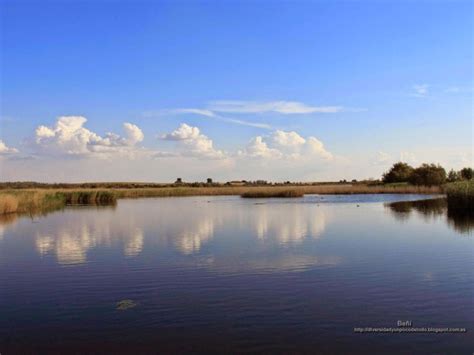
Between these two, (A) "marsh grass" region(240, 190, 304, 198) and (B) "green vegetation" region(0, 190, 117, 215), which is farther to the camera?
(A) "marsh grass" region(240, 190, 304, 198)

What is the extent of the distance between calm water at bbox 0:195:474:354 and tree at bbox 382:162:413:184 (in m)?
64.1

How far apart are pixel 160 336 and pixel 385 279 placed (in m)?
→ 6.05

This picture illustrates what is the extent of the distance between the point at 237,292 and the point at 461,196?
23.3 metres

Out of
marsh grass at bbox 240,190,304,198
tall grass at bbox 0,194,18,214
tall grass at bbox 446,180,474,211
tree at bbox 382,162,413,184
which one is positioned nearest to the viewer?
tall grass at bbox 446,180,474,211

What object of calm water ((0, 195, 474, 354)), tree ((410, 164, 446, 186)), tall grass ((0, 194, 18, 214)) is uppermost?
tree ((410, 164, 446, 186))

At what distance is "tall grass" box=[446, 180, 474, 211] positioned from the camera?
28.5 meters

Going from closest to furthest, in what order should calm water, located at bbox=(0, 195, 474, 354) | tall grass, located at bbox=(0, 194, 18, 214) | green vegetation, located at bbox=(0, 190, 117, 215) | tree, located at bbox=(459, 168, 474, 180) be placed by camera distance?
calm water, located at bbox=(0, 195, 474, 354)
tall grass, located at bbox=(0, 194, 18, 214)
green vegetation, located at bbox=(0, 190, 117, 215)
tree, located at bbox=(459, 168, 474, 180)

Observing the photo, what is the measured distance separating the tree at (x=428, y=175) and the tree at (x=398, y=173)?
388cm

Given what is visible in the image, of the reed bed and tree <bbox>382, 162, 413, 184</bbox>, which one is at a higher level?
tree <bbox>382, 162, 413, 184</bbox>

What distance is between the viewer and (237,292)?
10.3 m

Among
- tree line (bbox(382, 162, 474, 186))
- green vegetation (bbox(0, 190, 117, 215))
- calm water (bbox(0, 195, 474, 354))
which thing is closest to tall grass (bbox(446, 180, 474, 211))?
calm water (bbox(0, 195, 474, 354))

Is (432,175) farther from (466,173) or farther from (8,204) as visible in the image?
(8,204)

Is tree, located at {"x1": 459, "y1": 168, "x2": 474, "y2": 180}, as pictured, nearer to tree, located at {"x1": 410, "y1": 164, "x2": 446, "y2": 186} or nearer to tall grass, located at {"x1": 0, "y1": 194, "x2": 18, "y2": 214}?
tree, located at {"x1": 410, "y1": 164, "x2": 446, "y2": 186}

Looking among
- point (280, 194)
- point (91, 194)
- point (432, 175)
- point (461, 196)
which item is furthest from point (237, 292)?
point (432, 175)
